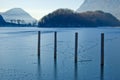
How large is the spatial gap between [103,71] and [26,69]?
5811mm

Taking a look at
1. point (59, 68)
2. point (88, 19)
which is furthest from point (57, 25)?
point (59, 68)

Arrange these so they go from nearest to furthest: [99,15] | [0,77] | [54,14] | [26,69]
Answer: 1. [0,77]
2. [26,69]
3. [54,14]
4. [99,15]

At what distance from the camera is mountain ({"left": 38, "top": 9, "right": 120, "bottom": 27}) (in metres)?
164

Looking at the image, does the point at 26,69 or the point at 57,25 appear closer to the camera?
the point at 26,69

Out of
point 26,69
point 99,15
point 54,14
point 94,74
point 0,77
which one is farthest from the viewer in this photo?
point 99,15

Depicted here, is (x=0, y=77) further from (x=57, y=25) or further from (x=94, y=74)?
(x=57, y=25)

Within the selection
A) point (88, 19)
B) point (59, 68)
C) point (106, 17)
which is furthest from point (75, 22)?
point (59, 68)

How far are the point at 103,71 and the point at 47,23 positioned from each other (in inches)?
5943

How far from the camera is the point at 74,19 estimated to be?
165875mm

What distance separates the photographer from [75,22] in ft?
568

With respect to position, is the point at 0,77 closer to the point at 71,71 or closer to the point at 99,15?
the point at 71,71

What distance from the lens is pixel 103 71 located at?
22969 millimetres

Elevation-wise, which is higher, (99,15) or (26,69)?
(99,15)

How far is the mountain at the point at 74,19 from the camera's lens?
16375cm
